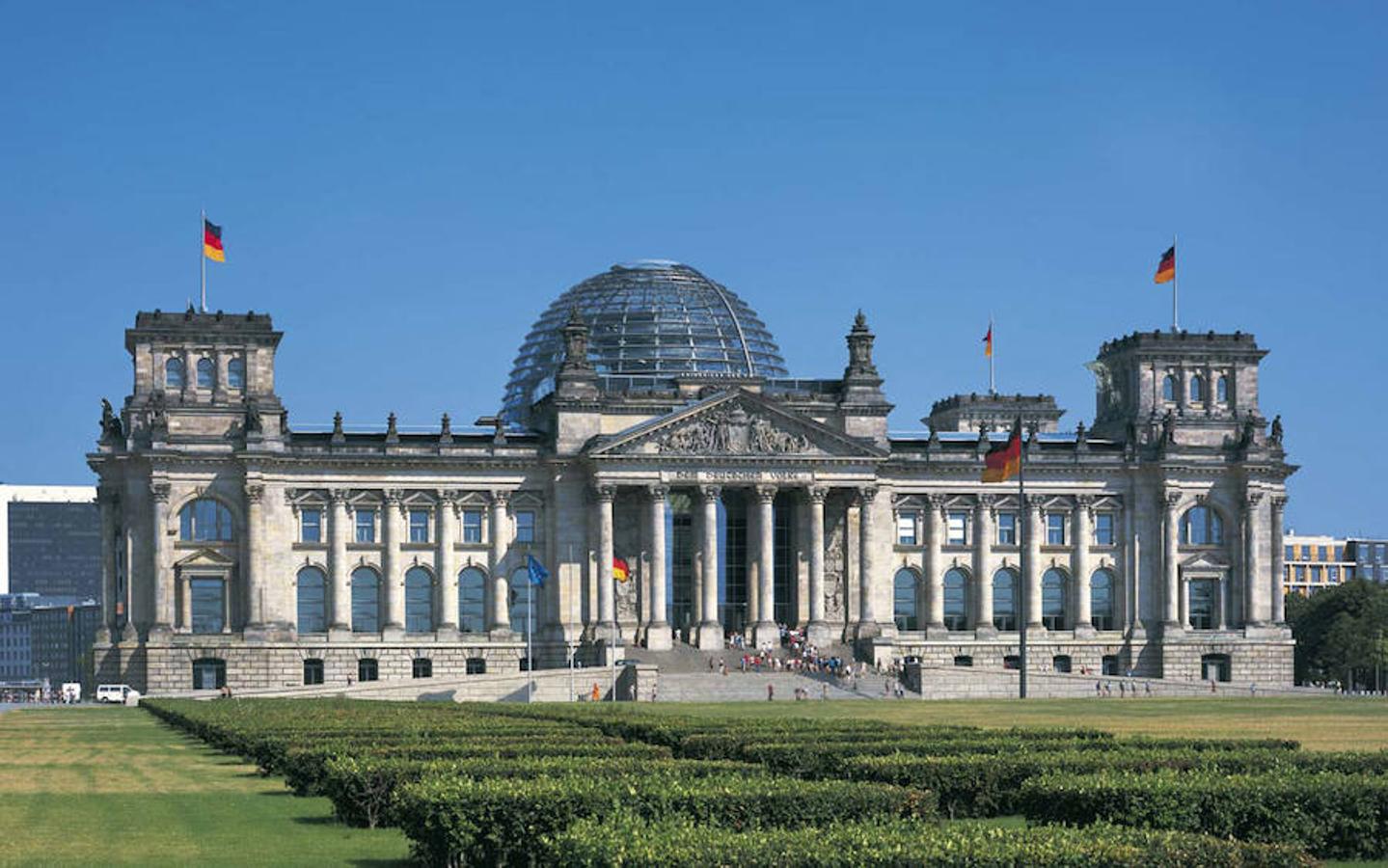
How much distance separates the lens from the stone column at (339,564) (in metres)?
137

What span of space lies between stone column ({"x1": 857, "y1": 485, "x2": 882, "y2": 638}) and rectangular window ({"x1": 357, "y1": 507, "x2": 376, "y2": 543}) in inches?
1231

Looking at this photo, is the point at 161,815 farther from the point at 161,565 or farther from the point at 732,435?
the point at 732,435

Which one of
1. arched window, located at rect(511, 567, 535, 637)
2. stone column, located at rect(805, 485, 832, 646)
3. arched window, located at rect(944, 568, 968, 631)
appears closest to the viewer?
stone column, located at rect(805, 485, 832, 646)

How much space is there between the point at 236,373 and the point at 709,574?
32.6 metres

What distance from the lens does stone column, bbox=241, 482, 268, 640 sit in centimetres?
13438

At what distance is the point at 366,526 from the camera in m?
139

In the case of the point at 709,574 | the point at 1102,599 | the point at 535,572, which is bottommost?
the point at 1102,599

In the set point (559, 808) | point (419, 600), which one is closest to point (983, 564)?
point (419, 600)

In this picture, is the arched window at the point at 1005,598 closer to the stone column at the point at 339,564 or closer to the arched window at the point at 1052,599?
the arched window at the point at 1052,599

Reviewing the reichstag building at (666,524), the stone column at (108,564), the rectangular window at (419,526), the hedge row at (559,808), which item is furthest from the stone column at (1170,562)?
the hedge row at (559,808)

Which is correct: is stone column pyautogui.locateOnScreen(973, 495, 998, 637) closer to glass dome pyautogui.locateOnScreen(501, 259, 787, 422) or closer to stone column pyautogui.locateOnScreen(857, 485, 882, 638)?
stone column pyautogui.locateOnScreen(857, 485, 882, 638)

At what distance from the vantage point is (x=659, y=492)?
13800 centimetres

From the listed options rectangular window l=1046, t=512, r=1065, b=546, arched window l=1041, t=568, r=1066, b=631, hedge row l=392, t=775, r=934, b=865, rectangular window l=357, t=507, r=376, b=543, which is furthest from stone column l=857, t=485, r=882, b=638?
hedge row l=392, t=775, r=934, b=865

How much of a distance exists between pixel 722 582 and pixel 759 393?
40.9 ft
